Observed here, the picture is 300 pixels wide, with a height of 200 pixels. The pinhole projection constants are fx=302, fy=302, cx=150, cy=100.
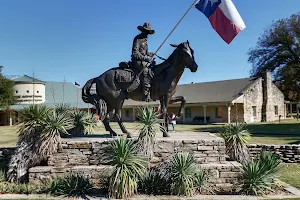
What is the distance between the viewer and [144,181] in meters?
6.86

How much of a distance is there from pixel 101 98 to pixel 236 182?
432 cm

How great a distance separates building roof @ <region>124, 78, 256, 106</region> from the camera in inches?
1456

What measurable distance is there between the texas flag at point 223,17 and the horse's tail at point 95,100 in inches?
146

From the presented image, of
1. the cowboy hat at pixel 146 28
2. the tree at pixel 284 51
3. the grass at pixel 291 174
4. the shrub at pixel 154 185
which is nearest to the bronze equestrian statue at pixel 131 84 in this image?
the cowboy hat at pixel 146 28

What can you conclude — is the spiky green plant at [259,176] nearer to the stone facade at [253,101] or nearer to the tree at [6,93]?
the stone facade at [253,101]

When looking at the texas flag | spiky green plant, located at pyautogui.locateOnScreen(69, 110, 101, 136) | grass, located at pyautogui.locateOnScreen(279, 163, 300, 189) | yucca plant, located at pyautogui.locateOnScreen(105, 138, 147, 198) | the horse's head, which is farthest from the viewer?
spiky green plant, located at pyautogui.locateOnScreen(69, 110, 101, 136)

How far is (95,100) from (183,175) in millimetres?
3590

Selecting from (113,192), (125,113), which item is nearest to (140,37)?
(113,192)

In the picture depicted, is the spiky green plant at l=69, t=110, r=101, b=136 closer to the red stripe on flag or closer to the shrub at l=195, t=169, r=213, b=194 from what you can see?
the shrub at l=195, t=169, r=213, b=194

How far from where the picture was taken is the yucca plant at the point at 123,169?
6.31 metres

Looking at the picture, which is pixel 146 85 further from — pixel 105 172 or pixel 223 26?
pixel 105 172

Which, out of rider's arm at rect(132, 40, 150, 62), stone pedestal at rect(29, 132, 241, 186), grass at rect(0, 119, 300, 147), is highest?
rider's arm at rect(132, 40, 150, 62)

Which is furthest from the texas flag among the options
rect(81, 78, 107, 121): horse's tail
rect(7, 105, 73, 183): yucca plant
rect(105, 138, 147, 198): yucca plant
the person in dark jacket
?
rect(7, 105, 73, 183): yucca plant

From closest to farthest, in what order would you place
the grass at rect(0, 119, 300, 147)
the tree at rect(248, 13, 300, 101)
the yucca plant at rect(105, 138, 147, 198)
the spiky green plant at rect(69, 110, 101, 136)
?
the yucca plant at rect(105, 138, 147, 198) → the spiky green plant at rect(69, 110, 101, 136) → the grass at rect(0, 119, 300, 147) → the tree at rect(248, 13, 300, 101)
